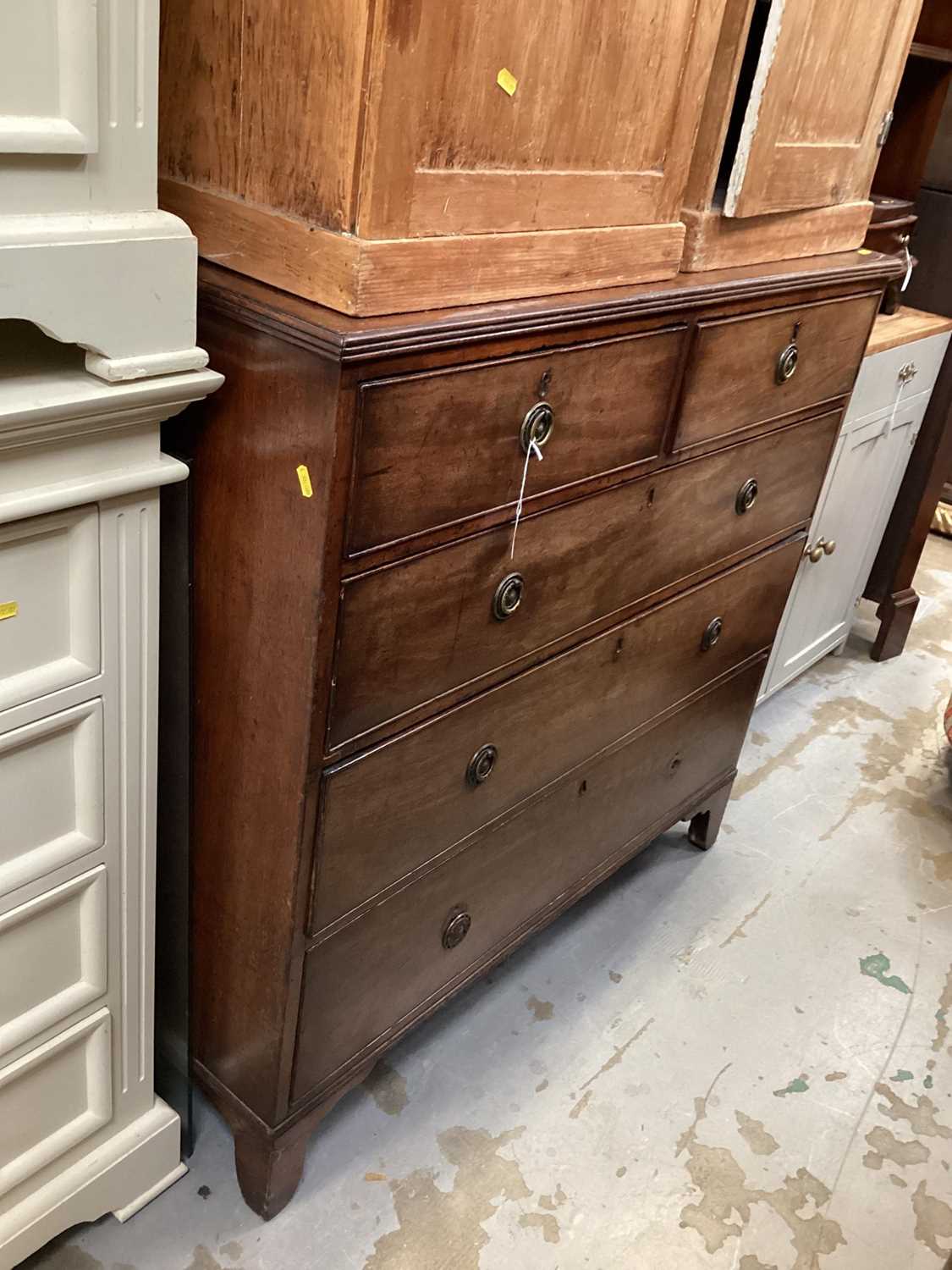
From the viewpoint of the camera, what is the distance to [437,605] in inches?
47.1

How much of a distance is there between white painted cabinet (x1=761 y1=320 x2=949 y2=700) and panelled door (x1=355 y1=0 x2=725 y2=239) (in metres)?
1.24

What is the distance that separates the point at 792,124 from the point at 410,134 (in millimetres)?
691

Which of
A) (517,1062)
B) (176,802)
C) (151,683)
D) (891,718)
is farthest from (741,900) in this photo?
(151,683)

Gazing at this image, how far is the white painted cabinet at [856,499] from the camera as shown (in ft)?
7.97

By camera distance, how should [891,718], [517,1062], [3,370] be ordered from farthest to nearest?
[891,718] < [517,1062] < [3,370]

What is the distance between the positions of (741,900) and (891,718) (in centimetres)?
93

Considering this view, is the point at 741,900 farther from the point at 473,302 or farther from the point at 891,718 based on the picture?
the point at 473,302

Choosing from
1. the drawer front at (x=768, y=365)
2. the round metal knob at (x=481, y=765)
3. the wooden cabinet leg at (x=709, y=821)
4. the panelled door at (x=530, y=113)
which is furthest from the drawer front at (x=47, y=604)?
the wooden cabinet leg at (x=709, y=821)

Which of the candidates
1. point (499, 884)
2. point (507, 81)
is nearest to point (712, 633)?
point (499, 884)

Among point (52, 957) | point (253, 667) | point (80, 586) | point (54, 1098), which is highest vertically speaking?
point (80, 586)

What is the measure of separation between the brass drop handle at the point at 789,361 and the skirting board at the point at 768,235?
115mm

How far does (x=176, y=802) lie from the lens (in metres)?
1.32

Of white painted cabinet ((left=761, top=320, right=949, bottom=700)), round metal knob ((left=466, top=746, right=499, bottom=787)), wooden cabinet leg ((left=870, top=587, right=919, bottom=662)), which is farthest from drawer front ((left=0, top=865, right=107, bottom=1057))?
wooden cabinet leg ((left=870, top=587, right=919, bottom=662))

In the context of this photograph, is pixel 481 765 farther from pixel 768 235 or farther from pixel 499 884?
pixel 768 235
